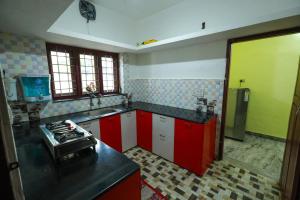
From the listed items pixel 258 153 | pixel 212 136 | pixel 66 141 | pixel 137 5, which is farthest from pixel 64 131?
pixel 258 153

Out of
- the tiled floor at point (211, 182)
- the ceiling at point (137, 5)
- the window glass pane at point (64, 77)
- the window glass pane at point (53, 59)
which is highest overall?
the ceiling at point (137, 5)

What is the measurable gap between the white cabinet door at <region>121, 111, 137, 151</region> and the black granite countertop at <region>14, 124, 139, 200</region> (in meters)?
1.27

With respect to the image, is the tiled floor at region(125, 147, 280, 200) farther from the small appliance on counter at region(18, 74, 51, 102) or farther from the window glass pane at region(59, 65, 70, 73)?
the window glass pane at region(59, 65, 70, 73)

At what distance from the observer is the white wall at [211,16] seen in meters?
1.52

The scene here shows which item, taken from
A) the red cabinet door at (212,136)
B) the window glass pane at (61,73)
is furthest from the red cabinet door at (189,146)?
the window glass pane at (61,73)

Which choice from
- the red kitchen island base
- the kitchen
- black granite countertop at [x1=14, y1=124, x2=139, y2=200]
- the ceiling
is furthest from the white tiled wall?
the red kitchen island base

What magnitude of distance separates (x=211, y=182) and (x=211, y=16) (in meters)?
2.41

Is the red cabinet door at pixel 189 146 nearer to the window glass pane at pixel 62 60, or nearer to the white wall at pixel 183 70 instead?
the white wall at pixel 183 70

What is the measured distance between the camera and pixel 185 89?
2545mm

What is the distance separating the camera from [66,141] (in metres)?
1.07

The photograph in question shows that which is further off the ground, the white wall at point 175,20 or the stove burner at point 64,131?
the white wall at point 175,20

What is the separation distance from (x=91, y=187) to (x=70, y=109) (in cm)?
188

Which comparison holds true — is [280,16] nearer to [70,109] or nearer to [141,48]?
[141,48]

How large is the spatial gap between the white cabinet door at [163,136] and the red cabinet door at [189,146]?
0.31 feet
